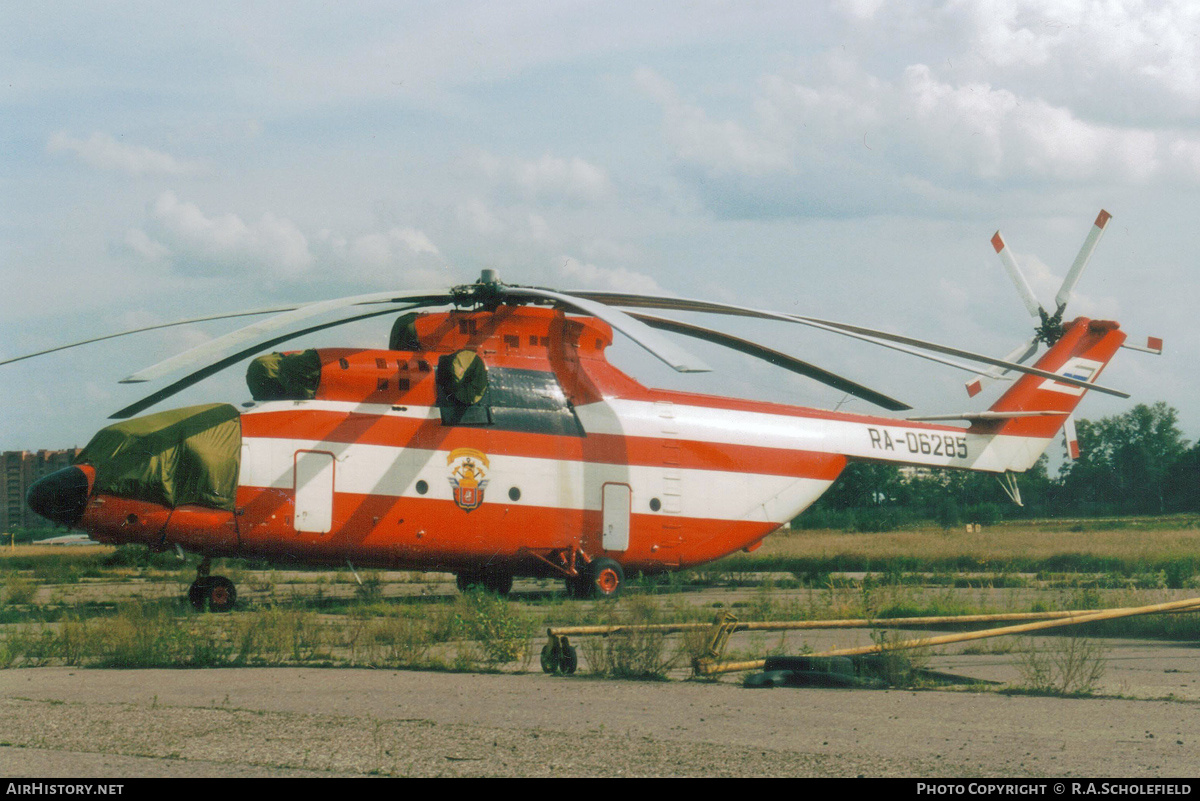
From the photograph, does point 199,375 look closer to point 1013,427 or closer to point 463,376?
point 463,376

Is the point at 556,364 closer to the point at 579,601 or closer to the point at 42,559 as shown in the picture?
the point at 579,601

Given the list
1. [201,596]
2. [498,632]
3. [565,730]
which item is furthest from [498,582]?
[565,730]

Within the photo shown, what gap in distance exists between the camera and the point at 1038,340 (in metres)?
23.3

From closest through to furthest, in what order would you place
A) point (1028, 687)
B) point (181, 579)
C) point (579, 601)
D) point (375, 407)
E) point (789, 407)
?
point (1028, 687) < point (375, 407) < point (579, 601) < point (789, 407) < point (181, 579)

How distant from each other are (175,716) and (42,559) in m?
30.5

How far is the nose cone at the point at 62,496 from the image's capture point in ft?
45.6

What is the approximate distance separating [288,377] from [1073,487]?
9967 centimetres

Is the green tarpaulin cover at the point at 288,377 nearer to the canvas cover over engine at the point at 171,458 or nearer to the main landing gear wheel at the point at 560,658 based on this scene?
the canvas cover over engine at the point at 171,458

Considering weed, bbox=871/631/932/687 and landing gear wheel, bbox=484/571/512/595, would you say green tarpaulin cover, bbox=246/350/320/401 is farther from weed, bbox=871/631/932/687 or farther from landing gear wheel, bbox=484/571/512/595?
weed, bbox=871/631/932/687

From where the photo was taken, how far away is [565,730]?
272 inches

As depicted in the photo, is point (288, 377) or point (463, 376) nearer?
point (288, 377)

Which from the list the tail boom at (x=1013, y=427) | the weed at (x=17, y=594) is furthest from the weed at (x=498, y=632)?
the weed at (x=17, y=594)

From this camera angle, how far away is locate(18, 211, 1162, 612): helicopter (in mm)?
14516
